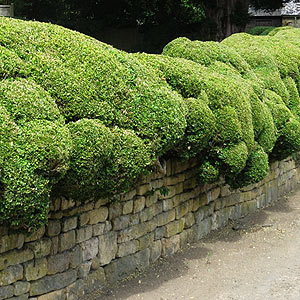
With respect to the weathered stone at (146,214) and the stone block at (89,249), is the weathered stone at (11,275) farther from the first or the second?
the weathered stone at (146,214)

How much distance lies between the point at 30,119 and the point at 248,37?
7.85 metres

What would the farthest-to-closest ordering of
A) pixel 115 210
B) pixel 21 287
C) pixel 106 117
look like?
pixel 115 210
pixel 106 117
pixel 21 287

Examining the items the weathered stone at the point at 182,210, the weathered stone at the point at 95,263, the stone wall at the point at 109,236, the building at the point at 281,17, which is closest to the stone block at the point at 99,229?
the stone wall at the point at 109,236

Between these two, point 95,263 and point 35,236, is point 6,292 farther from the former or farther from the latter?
point 95,263

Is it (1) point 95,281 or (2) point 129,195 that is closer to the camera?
(1) point 95,281

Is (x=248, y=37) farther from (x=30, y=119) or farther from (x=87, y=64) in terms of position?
(x=30, y=119)

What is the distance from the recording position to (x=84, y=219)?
22.7 feet

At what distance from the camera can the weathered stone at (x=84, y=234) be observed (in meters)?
6.82

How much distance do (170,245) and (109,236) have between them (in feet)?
5.06

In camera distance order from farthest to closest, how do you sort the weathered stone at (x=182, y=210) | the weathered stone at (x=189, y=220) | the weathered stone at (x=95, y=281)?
the weathered stone at (x=189, y=220), the weathered stone at (x=182, y=210), the weathered stone at (x=95, y=281)

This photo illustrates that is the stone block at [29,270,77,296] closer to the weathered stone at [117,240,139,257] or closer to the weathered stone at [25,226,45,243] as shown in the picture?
the weathered stone at [25,226,45,243]

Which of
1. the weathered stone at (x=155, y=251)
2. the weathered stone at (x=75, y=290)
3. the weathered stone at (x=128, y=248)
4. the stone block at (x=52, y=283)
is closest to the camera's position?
the stone block at (x=52, y=283)

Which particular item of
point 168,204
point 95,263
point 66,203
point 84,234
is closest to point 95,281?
point 95,263

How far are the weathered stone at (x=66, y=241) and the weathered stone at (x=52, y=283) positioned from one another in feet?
0.93
